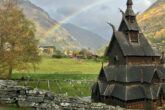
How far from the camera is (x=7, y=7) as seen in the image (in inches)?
1029

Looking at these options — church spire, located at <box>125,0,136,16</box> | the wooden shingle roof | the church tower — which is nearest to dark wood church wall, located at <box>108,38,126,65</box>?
the church tower

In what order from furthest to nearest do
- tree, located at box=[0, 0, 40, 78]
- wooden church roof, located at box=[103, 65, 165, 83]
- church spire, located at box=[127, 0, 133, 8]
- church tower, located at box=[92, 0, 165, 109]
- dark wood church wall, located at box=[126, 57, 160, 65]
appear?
1. church spire, located at box=[127, 0, 133, 8]
2. tree, located at box=[0, 0, 40, 78]
3. dark wood church wall, located at box=[126, 57, 160, 65]
4. wooden church roof, located at box=[103, 65, 165, 83]
5. church tower, located at box=[92, 0, 165, 109]

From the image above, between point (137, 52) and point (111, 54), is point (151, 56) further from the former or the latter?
point (111, 54)

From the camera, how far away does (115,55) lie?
23312 mm

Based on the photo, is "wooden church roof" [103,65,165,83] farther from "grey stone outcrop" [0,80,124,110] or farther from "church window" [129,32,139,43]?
"grey stone outcrop" [0,80,124,110]

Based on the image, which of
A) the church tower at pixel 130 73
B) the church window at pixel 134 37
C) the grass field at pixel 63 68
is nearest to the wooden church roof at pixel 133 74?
the church tower at pixel 130 73

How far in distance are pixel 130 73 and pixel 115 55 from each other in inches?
161

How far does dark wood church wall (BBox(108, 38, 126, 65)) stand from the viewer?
2202cm

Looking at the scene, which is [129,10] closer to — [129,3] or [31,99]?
[129,3]

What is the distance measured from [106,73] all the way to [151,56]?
772cm

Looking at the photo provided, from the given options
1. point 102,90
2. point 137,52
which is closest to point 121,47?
point 137,52

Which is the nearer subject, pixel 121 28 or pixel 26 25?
pixel 121 28

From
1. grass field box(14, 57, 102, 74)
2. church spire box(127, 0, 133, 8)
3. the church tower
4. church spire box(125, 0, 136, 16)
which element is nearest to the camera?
the church tower

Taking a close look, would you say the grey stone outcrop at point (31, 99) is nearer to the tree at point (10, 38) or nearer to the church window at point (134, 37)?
the tree at point (10, 38)
